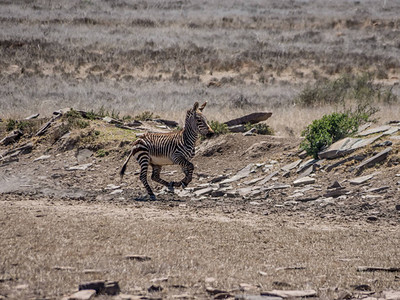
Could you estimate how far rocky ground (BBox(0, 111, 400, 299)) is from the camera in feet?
23.5

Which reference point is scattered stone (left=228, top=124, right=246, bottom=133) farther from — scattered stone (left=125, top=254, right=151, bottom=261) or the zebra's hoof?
scattered stone (left=125, top=254, right=151, bottom=261)

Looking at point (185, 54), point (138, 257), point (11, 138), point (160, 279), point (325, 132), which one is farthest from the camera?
point (185, 54)

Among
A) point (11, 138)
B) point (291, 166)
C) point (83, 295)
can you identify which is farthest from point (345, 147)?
point (11, 138)

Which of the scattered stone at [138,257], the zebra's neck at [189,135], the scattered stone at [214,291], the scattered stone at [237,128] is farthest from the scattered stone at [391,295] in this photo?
the scattered stone at [237,128]

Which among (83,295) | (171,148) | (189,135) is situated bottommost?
(171,148)

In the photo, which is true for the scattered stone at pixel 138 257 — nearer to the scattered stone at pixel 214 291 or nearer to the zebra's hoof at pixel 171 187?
the scattered stone at pixel 214 291

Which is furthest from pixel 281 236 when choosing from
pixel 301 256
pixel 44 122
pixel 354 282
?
pixel 44 122

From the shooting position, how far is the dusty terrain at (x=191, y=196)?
24.1 feet

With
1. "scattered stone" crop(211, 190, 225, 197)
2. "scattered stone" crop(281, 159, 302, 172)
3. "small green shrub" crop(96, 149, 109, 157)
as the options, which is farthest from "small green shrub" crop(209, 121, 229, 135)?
"scattered stone" crop(211, 190, 225, 197)

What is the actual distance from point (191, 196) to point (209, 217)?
9.79 feet

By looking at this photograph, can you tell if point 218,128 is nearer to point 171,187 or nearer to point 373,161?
point 171,187

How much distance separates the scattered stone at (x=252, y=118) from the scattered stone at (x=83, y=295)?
1438cm

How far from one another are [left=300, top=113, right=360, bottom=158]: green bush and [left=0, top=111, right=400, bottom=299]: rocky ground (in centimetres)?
34

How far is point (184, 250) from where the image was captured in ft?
28.2
